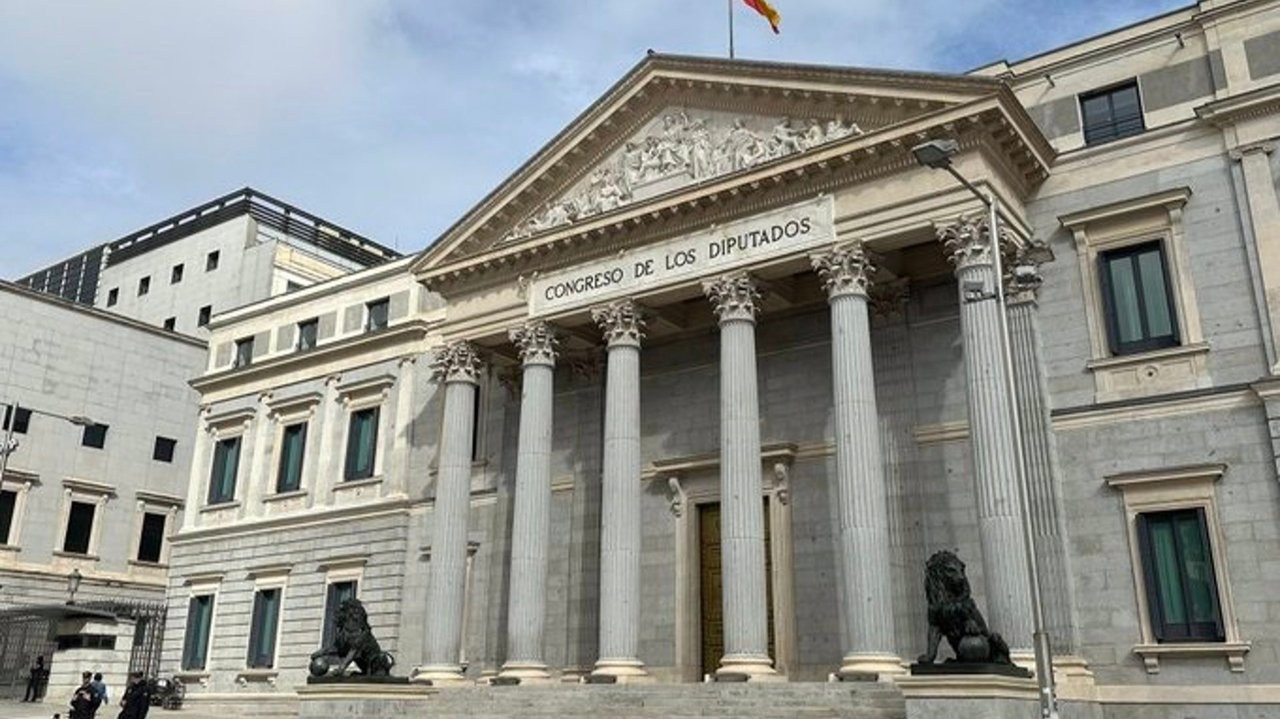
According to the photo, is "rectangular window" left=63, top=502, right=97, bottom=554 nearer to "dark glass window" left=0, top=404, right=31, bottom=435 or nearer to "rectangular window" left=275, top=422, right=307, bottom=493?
"dark glass window" left=0, top=404, right=31, bottom=435

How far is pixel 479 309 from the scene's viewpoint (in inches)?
1169

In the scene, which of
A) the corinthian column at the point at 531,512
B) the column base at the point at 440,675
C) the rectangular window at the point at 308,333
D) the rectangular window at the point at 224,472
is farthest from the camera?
the rectangular window at the point at 224,472

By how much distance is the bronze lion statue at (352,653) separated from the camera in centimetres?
2608

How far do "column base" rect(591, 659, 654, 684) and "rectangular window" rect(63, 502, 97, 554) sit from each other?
29647 millimetres

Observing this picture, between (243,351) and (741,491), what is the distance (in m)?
24.2

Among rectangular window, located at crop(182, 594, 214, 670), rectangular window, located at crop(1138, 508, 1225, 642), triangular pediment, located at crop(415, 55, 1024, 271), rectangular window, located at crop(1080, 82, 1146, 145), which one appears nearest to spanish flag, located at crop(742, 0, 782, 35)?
triangular pediment, located at crop(415, 55, 1024, 271)

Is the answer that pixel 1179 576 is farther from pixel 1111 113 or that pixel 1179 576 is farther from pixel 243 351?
pixel 243 351

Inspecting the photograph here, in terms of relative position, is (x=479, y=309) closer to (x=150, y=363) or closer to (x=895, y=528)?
(x=895, y=528)

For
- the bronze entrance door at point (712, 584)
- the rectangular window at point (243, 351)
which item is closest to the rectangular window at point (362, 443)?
the rectangular window at point (243, 351)

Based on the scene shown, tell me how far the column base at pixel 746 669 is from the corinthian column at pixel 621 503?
8.86 ft

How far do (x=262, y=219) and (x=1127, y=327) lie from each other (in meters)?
44.8

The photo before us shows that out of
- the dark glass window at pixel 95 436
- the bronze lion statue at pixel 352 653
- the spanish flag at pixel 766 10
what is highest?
the spanish flag at pixel 766 10

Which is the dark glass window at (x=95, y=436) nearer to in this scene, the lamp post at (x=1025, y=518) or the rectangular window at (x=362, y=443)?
the rectangular window at (x=362, y=443)

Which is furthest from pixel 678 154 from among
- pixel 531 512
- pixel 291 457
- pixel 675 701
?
pixel 291 457
